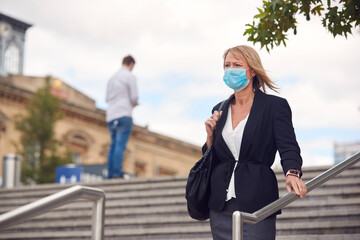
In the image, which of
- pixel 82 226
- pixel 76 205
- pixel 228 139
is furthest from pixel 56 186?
pixel 228 139

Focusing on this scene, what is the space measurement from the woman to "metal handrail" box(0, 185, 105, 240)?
2.52 feet

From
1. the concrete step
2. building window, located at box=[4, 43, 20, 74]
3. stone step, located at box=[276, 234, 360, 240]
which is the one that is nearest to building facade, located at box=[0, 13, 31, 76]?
building window, located at box=[4, 43, 20, 74]

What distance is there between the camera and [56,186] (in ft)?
40.6

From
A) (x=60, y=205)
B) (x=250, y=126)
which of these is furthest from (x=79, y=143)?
(x=60, y=205)

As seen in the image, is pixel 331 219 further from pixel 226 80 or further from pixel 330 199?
pixel 226 80

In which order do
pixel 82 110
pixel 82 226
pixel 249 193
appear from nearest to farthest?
pixel 249 193 < pixel 82 226 < pixel 82 110

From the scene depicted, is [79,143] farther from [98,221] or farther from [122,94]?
[98,221]

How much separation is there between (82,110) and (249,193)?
4071 cm

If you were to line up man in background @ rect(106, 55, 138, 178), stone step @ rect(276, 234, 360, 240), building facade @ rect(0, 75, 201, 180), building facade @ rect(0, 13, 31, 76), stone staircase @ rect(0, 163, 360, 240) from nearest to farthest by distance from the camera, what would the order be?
stone step @ rect(276, 234, 360, 240) < stone staircase @ rect(0, 163, 360, 240) < man in background @ rect(106, 55, 138, 178) < building facade @ rect(0, 75, 201, 180) < building facade @ rect(0, 13, 31, 76)

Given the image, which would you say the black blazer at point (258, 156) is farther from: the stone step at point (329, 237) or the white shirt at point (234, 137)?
the stone step at point (329, 237)

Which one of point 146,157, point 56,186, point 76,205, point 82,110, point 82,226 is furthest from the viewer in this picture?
point 146,157

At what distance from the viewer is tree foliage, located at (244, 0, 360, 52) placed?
6547mm

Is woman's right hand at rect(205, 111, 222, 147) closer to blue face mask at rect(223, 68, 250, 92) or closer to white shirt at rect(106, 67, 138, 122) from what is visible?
blue face mask at rect(223, 68, 250, 92)

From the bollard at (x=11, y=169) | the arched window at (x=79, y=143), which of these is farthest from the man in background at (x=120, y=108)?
the arched window at (x=79, y=143)
